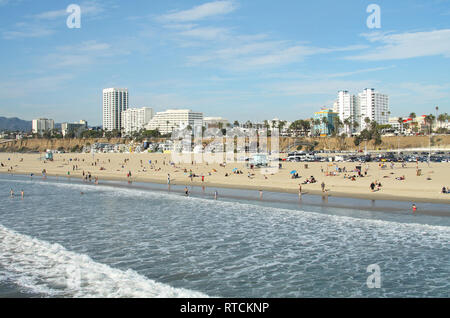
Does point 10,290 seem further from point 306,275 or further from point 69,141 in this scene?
point 69,141

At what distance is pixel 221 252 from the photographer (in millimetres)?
17234

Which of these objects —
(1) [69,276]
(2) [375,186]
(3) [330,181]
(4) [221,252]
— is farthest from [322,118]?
(1) [69,276]

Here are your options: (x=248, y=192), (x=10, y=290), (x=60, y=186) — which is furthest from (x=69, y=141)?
(x=10, y=290)

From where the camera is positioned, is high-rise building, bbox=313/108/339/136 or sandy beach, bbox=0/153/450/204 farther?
high-rise building, bbox=313/108/339/136

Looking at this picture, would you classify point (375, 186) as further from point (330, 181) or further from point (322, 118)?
point (322, 118)

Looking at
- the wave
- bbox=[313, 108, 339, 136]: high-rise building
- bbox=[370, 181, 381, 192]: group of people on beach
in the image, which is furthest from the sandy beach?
bbox=[313, 108, 339, 136]: high-rise building

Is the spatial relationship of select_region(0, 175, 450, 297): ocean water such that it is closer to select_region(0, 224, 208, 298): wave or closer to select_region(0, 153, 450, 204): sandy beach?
select_region(0, 224, 208, 298): wave

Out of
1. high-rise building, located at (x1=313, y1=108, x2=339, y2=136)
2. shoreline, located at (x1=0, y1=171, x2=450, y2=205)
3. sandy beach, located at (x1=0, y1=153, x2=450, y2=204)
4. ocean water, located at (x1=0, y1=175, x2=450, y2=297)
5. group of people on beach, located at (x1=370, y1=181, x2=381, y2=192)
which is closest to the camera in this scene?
ocean water, located at (x1=0, y1=175, x2=450, y2=297)

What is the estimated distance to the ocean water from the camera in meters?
13.2

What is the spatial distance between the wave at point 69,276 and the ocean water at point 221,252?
39 mm

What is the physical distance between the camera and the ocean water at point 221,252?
518 inches

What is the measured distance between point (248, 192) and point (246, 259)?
21537 mm

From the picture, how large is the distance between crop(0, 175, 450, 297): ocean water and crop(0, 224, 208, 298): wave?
4cm

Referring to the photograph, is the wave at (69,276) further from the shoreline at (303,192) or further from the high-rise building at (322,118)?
the high-rise building at (322,118)
